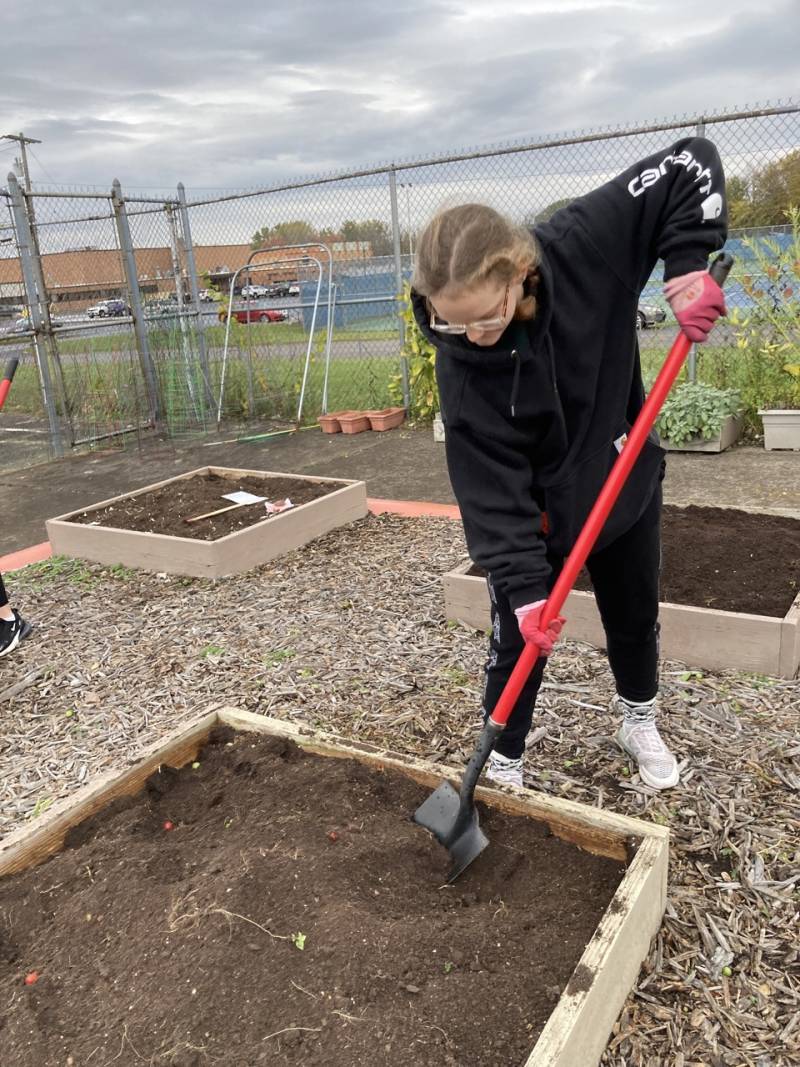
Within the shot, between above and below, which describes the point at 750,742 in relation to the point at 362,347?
below

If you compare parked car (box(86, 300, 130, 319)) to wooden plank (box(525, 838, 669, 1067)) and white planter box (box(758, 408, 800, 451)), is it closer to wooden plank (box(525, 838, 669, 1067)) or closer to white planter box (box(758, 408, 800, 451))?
white planter box (box(758, 408, 800, 451))

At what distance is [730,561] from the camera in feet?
11.8

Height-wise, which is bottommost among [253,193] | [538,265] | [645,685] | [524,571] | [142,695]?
[142,695]

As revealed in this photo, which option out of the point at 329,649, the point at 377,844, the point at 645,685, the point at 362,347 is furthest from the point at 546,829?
the point at 362,347

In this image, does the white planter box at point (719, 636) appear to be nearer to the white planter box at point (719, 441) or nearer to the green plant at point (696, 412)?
the green plant at point (696, 412)

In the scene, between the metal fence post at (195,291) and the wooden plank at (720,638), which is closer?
the wooden plank at (720,638)

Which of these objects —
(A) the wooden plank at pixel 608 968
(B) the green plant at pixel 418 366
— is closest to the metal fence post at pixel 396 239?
(B) the green plant at pixel 418 366

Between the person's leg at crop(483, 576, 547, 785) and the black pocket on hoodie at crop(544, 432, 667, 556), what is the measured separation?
0.22 meters

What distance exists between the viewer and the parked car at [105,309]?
905cm

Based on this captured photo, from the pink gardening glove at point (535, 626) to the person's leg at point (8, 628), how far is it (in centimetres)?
284

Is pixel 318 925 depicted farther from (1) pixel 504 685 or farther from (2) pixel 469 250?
(2) pixel 469 250

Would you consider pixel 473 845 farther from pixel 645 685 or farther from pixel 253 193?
pixel 253 193

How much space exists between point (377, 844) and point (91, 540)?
351 cm

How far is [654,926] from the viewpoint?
193cm
